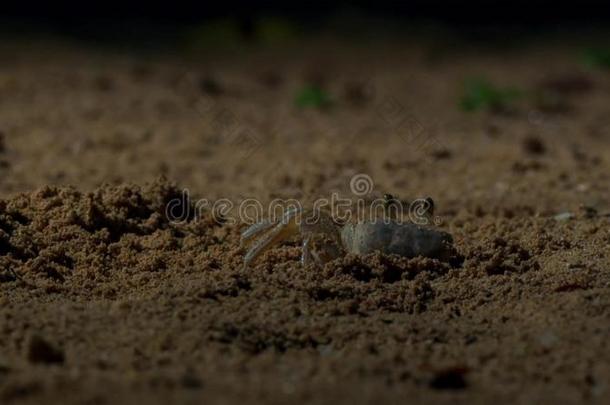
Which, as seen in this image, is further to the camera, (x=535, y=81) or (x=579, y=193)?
(x=535, y=81)

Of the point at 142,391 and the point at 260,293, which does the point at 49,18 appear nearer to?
the point at 260,293

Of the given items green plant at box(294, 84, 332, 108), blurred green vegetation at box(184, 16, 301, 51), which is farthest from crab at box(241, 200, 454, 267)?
blurred green vegetation at box(184, 16, 301, 51)

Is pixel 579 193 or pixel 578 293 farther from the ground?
pixel 579 193

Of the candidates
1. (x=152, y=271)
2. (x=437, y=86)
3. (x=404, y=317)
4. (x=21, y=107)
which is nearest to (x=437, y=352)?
(x=404, y=317)

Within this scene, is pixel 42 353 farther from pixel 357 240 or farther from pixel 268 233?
pixel 357 240

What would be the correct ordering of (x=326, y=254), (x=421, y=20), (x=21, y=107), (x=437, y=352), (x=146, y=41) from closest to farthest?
(x=437, y=352), (x=326, y=254), (x=21, y=107), (x=146, y=41), (x=421, y=20)

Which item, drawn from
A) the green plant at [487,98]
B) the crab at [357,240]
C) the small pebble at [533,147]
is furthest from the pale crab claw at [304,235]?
the green plant at [487,98]
